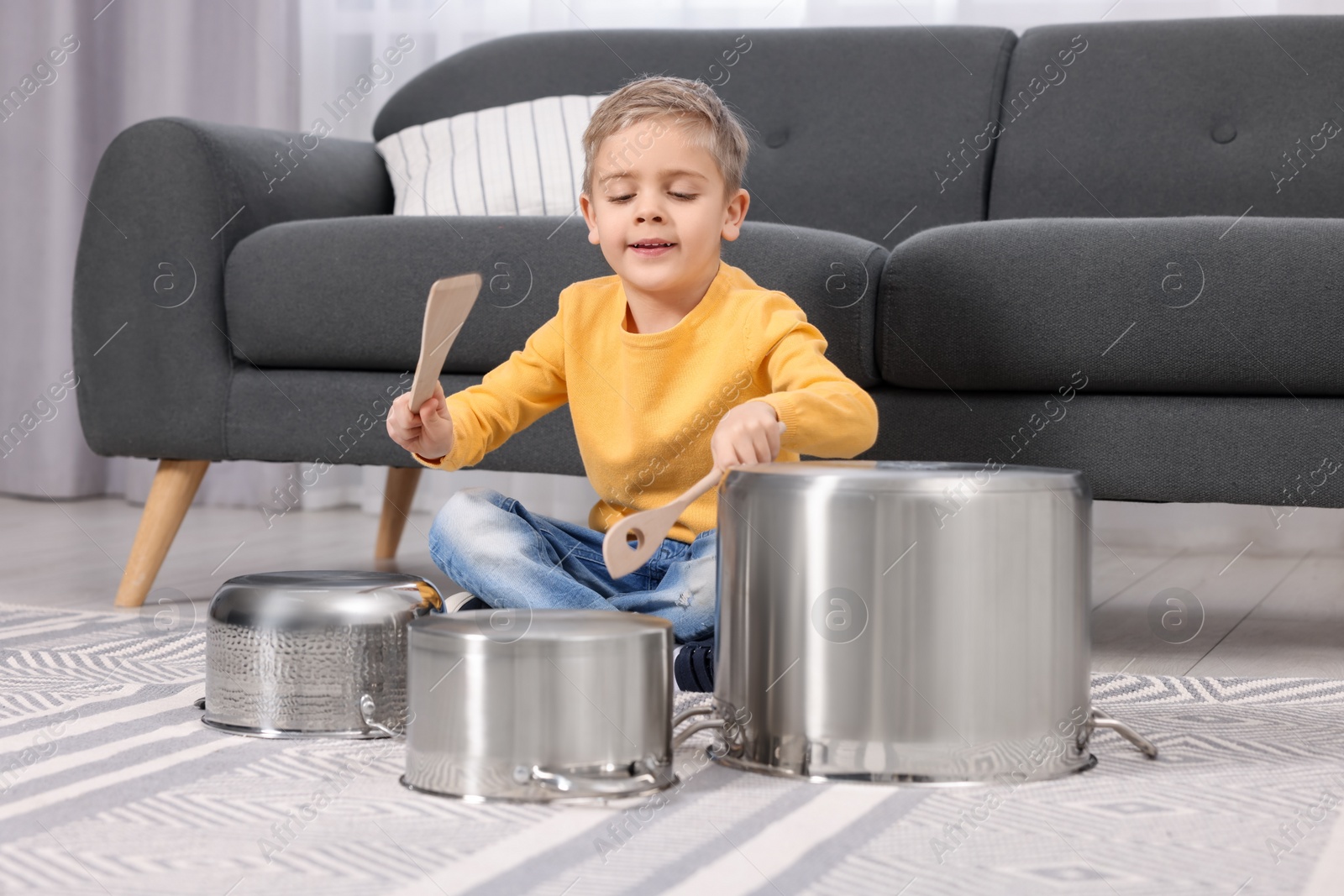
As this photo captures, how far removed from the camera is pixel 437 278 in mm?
1399

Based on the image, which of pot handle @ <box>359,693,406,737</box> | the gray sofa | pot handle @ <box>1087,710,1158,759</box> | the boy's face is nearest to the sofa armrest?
the gray sofa

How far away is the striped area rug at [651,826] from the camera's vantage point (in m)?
0.62

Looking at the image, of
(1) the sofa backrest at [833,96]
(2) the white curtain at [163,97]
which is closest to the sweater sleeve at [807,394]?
(1) the sofa backrest at [833,96]

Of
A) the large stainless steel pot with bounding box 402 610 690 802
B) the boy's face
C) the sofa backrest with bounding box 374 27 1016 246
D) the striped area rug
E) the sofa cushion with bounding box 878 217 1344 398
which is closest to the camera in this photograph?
the striped area rug

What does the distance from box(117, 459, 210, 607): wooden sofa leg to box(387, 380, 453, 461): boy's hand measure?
542 millimetres

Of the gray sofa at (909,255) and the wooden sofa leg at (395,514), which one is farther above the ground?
the gray sofa at (909,255)

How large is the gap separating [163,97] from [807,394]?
2096mm

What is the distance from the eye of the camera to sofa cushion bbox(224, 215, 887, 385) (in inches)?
50.9

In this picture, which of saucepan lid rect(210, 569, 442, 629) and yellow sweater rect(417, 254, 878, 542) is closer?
saucepan lid rect(210, 569, 442, 629)

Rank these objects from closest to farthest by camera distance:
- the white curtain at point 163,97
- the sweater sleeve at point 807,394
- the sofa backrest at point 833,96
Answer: the sweater sleeve at point 807,394 → the sofa backrest at point 833,96 → the white curtain at point 163,97

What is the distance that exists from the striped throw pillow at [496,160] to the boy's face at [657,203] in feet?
2.25

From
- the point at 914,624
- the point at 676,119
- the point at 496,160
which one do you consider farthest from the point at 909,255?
the point at 496,160

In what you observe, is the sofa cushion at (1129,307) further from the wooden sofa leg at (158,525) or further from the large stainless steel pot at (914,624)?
the wooden sofa leg at (158,525)

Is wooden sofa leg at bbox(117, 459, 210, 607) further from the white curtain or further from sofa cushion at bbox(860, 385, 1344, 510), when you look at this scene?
the white curtain
